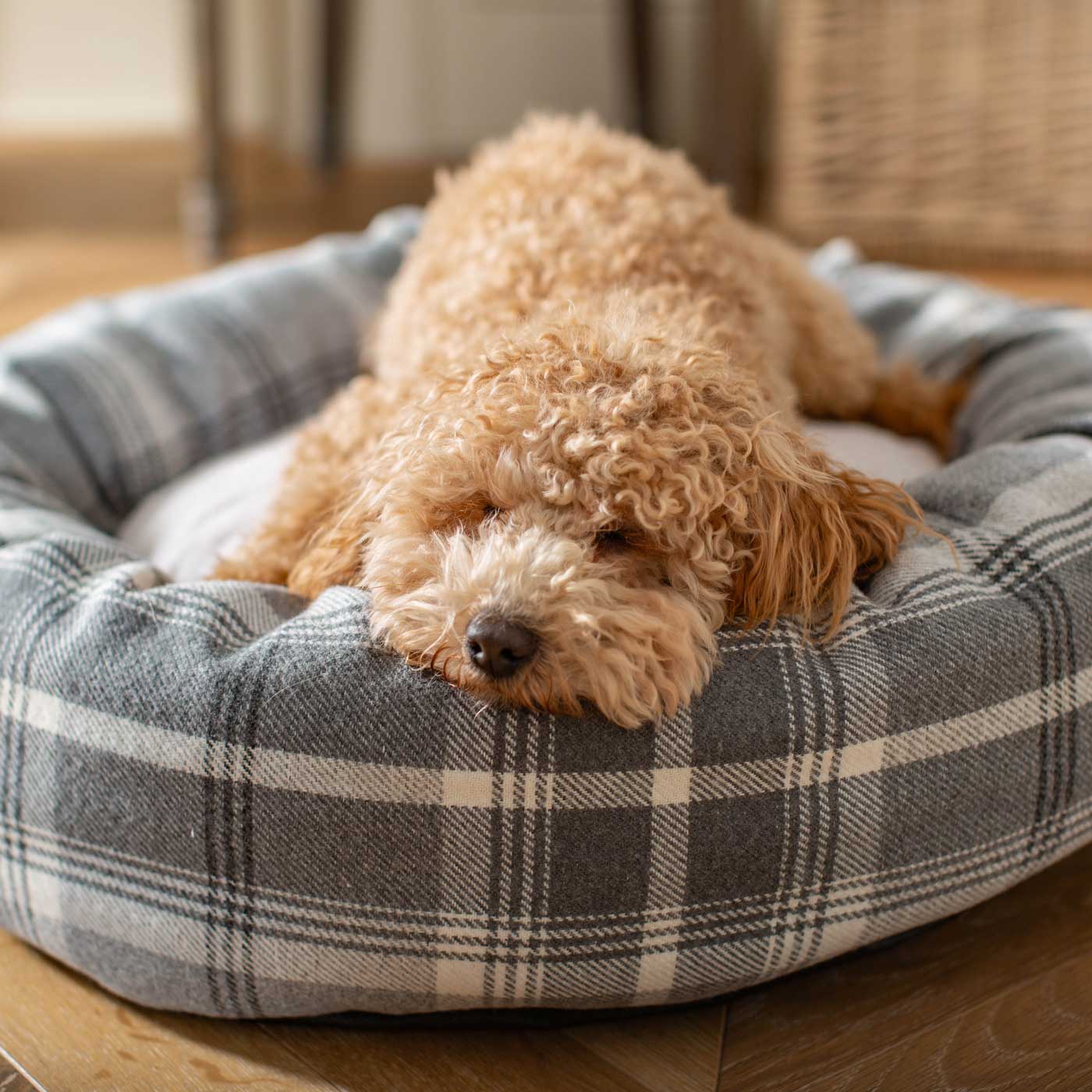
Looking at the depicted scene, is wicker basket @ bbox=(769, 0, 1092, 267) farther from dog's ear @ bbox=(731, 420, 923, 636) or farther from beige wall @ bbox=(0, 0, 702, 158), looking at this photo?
dog's ear @ bbox=(731, 420, 923, 636)

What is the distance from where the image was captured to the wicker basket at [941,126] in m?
3.75

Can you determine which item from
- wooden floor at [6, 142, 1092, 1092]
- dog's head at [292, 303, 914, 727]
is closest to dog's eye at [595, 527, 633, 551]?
dog's head at [292, 303, 914, 727]

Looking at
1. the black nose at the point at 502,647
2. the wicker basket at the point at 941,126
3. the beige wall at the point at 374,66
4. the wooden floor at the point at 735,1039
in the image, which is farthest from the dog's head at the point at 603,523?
the beige wall at the point at 374,66

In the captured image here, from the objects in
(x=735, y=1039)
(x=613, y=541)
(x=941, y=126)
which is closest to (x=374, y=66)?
(x=941, y=126)

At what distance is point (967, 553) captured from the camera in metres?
1.48

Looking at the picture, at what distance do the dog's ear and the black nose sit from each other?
27 cm

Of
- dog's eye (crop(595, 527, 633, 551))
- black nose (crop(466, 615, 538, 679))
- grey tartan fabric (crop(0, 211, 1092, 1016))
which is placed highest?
dog's eye (crop(595, 527, 633, 551))

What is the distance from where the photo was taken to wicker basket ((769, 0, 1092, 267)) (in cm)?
375

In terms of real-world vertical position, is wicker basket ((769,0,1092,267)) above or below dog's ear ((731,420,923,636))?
above

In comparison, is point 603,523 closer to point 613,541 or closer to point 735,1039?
point 613,541

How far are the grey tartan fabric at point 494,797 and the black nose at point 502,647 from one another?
53 millimetres

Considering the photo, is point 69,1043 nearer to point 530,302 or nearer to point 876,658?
point 876,658

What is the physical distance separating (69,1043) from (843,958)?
0.85 metres

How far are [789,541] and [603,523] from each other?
0.21m
